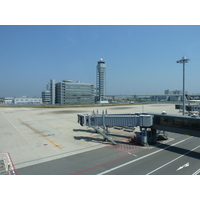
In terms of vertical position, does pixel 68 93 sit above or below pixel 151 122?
above

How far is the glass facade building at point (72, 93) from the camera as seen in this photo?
157 m

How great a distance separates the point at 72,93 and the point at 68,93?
4.48 m

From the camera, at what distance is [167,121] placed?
21672 millimetres

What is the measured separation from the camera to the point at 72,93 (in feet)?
533

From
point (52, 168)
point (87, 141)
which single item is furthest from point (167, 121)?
point (52, 168)

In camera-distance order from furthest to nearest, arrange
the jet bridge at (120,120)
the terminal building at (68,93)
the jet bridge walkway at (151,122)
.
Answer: the terminal building at (68,93)
the jet bridge at (120,120)
the jet bridge walkway at (151,122)

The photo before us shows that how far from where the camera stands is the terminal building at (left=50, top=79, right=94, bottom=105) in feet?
516

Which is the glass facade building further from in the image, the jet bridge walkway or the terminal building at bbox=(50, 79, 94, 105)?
the jet bridge walkway

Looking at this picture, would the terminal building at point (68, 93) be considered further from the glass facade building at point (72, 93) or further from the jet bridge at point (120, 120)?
the jet bridge at point (120, 120)

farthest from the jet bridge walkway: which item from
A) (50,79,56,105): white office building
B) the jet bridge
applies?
(50,79,56,105): white office building

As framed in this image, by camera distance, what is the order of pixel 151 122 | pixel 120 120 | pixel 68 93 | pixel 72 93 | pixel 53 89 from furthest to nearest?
pixel 72 93 < pixel 68 93 < pixel 53 89 < pixel 120 120 < pixel 151 122

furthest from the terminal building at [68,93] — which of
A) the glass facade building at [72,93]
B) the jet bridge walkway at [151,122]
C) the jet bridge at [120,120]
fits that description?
the jet bridge walkway at [151,122]

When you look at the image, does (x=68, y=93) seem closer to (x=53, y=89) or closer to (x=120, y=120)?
(x=53, y=89)

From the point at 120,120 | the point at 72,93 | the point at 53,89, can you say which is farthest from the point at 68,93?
the point at 120,120
